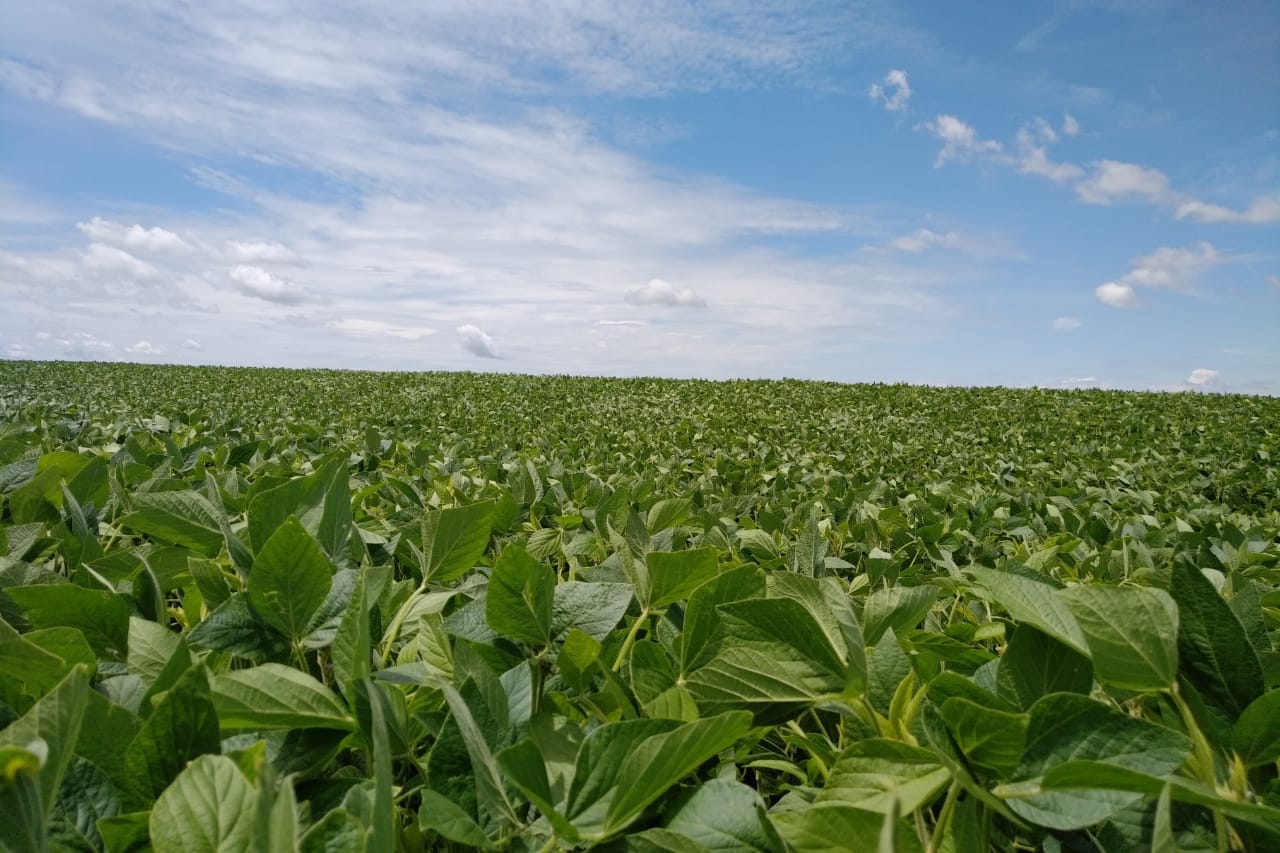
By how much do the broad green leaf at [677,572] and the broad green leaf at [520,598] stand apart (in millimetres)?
148

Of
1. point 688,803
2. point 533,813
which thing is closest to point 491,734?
point 533,813

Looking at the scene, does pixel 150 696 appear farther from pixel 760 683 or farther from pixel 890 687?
pixel 890 687

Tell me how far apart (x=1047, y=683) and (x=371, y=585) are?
649mm

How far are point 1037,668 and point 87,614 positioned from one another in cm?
102

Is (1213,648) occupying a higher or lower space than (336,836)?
higher

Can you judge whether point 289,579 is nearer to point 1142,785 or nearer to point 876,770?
point 876,770

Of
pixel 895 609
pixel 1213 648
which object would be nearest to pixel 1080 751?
pixel 1213 648

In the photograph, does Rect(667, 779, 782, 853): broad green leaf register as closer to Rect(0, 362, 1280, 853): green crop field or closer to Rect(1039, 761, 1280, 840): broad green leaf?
Rect(0, 362, 1280, 853): green crop field

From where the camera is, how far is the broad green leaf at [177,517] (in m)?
1.14

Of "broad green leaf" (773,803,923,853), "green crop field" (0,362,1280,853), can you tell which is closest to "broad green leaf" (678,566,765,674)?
"green crop field" (0,362,1280,853)

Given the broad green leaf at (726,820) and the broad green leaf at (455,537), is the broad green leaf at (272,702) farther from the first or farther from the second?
the broad green leaf at (455,537)

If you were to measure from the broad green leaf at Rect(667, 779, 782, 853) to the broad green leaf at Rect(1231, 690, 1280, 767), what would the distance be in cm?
38

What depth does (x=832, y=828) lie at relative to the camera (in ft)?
1.95

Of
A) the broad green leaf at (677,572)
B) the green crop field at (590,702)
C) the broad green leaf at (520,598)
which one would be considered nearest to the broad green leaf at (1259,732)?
the green crop field at (590,702)
